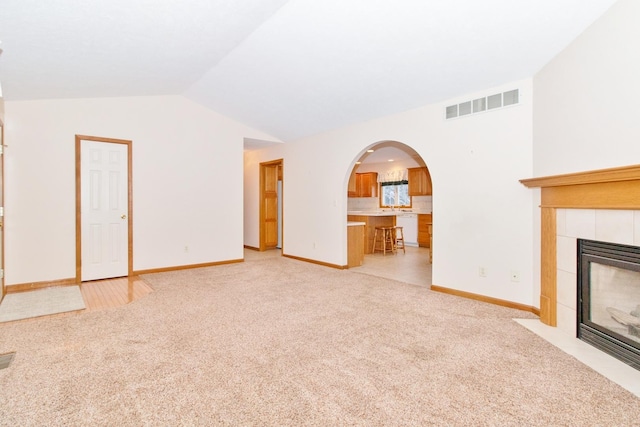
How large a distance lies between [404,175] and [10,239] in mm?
8198

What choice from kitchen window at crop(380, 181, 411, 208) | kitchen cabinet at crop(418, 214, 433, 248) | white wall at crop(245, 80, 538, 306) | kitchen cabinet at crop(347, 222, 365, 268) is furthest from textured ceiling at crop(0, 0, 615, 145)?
kitchen window at crop(380, 181, 411, 208)

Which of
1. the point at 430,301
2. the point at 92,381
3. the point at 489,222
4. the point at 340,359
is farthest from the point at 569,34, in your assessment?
the point at 92,381

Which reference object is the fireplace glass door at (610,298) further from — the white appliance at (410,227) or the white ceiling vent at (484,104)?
the white appliance at (410,227)

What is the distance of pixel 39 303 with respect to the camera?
367 centimetres

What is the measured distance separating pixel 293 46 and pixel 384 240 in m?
Result: 4.90

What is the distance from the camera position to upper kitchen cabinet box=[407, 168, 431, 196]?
8.39 m

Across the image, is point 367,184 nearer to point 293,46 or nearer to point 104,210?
point 293,46

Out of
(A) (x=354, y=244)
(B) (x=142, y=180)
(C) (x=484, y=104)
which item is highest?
(C) (x=484, y=104)

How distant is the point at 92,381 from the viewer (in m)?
2.05

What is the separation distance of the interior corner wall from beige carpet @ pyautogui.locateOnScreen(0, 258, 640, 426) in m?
1.52

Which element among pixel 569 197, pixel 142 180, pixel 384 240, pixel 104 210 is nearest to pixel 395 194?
pixel 384 240

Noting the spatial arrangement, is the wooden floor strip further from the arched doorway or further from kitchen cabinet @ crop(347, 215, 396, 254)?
kitchen cabinet @ crop(347, 215, 396, 254)

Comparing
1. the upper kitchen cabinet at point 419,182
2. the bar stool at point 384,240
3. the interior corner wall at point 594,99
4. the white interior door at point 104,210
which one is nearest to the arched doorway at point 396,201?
the upper kitchen cabinet at point 419,182

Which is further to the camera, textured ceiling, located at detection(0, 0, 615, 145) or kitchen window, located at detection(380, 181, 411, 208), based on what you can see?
kitchen window, located at detection(380, 181, 411, 208)
